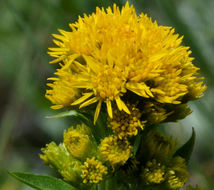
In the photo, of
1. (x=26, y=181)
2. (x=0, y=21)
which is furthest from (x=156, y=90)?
(x=0, y=21)

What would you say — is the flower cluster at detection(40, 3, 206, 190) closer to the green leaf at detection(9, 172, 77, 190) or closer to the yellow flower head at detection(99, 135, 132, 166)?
the yellow flower head at detection(99, 135, 132, 166)

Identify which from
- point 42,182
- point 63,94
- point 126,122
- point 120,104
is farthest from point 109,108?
point 42,182

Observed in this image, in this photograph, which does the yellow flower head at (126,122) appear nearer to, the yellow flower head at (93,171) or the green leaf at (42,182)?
the yellow flower head at (93,171)

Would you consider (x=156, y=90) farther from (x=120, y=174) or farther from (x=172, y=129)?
(x=172, y=129)

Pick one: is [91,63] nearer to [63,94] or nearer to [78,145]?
[63,94]

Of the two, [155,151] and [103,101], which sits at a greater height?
[103,101]

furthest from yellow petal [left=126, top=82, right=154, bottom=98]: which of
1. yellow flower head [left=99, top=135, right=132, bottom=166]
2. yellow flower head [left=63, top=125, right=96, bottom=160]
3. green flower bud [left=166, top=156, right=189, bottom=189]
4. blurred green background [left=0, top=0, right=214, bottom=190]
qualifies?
blurred green background [left=0, top=0, right=214, bottom=190]
